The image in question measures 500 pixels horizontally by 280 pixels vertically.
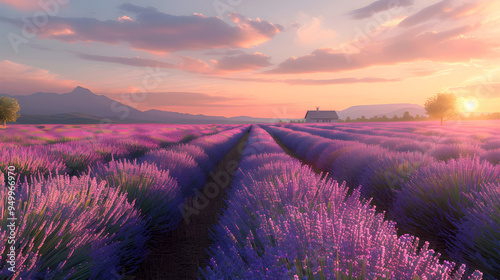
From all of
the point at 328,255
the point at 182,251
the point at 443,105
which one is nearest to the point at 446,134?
the point at 182,251

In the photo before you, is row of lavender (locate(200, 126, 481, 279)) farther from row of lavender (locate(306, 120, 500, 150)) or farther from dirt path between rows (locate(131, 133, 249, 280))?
row of lavender (locate(306, 120, 500, 150))

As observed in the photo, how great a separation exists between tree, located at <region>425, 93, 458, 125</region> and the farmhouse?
43.0 m

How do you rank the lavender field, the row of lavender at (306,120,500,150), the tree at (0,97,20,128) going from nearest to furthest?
the lavender field, the row of lavender at (306,120,500,150), the tree at (0,97,20,128)

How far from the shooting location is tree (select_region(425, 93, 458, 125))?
41.1 metres

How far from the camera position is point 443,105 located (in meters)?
41.3

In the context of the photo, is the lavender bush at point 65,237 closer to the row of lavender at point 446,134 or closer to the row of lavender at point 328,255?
the row of lavender at point 328,255

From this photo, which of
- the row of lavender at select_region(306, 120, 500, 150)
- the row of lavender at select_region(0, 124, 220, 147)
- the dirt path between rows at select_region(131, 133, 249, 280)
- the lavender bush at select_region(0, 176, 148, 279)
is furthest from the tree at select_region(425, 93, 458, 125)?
the lavender bush at select_region(0, 176, 148, 279)

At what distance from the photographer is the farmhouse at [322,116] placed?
86062 mm

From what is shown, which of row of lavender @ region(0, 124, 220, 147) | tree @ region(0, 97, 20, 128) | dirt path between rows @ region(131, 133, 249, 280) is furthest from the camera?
tree @ region(0, 97, 20, 128)

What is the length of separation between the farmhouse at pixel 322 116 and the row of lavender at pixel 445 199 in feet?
276

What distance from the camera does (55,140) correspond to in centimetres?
1002

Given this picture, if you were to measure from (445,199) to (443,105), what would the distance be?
48106mm

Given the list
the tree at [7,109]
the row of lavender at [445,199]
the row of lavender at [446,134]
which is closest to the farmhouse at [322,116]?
the row of lavender at [446,134]

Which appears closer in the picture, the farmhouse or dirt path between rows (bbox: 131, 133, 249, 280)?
dirt path between rows (bbox: 131, 133, 249, 280)
